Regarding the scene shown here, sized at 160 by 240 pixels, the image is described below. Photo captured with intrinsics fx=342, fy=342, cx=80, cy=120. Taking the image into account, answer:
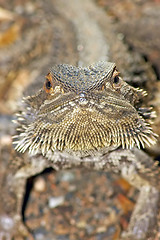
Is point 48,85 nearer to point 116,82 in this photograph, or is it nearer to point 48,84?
point 48,84

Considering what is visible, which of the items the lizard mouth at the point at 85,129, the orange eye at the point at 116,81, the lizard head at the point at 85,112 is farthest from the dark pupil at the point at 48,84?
the orange eye at the point at 116,81

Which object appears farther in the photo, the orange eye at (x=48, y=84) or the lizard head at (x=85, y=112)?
the orange eye at (x=48, y=84)

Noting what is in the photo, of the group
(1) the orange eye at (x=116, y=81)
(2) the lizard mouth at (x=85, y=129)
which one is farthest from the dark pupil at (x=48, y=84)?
(1) the orange eye at (x=116, y=81)

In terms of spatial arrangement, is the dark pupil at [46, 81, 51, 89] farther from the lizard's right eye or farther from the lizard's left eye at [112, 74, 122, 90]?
the lizard's left eye at [112, 74, 122, 90]

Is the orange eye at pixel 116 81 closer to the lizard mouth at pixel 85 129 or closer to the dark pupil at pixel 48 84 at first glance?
the lizard mouth at pixel 85 129

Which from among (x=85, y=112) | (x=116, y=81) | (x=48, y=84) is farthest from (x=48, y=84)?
(x=116, y=81)

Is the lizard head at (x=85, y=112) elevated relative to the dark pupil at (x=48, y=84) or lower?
lower

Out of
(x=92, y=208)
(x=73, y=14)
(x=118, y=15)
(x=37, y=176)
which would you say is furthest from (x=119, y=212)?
(x=118, y=15)

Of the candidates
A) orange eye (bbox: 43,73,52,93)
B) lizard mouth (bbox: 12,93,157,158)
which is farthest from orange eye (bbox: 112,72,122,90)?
orange eye (bbox: 43,73,52,93)
